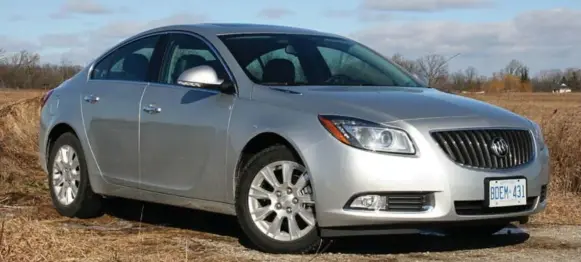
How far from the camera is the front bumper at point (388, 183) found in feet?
18.9

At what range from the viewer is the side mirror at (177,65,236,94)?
6.62 metres

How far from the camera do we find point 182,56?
7.41m

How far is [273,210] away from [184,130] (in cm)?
103

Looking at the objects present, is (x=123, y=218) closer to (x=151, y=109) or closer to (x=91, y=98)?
(x=91, y=98)

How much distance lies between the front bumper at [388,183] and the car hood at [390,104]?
27 cm

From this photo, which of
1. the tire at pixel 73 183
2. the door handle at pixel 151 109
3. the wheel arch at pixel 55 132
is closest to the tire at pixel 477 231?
the door handle at pixel 151 109

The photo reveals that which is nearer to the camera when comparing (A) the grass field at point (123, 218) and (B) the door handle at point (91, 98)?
(A) the grass field at point (123, 218)

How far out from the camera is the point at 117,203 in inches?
356

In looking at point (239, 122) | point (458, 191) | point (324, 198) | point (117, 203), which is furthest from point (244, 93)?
point (117, 203)

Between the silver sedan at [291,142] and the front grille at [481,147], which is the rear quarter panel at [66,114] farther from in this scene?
the front grille at [481,147]

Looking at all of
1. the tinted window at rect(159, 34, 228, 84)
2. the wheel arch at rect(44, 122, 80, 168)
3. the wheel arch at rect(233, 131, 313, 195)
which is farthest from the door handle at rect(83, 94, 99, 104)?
the wheel arch at rect(233, 131, 313, 195)

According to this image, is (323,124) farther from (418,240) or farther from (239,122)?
(418,240)

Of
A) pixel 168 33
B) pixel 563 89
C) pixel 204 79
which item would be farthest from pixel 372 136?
pixel 563 89

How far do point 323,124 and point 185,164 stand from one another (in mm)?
1344
